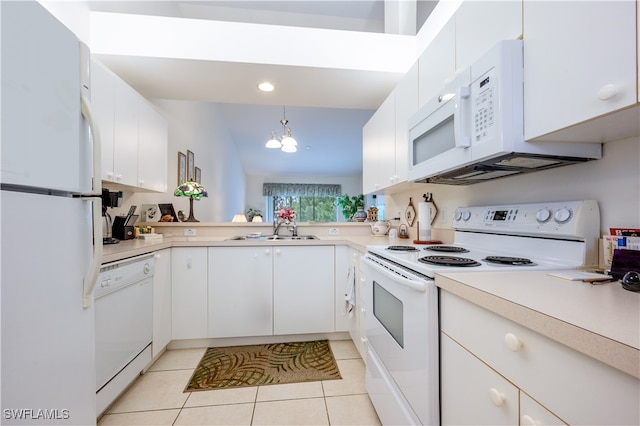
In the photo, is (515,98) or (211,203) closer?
(515,98)

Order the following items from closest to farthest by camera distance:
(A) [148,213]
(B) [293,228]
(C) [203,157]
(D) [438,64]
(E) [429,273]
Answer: (E) [429,273] < (D) [438,64] < (A) [148,213] < (B) [293,228] < (C) [203,157]

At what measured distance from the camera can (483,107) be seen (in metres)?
0.96

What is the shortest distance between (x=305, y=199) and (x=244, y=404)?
7941 millimetres

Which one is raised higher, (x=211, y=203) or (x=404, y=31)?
(x=404, y=31)

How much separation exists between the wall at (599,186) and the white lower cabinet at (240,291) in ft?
5.26

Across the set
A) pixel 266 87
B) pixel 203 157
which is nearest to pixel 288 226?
pixel 266 87

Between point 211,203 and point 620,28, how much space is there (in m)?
4.56

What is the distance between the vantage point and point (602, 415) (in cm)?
42

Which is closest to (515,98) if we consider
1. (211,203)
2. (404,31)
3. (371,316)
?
(371,316)

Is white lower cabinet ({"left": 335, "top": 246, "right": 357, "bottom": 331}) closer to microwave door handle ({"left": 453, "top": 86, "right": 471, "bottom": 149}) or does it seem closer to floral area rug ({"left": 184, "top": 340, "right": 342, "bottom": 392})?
floral area rug ({"left": 184, "top": 340, "right": 342, "bottom": 392})

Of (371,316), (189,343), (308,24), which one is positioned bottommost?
(189,343)

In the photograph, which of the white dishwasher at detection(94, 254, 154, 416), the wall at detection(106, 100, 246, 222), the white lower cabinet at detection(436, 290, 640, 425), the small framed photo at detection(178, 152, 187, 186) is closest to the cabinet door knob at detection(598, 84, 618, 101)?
the white lower cabinet at detection(436, 290, 640, 425)

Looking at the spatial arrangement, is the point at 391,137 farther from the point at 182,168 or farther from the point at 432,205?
the point at 182,168

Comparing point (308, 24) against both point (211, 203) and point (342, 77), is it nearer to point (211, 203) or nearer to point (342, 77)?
point (342, 77)
